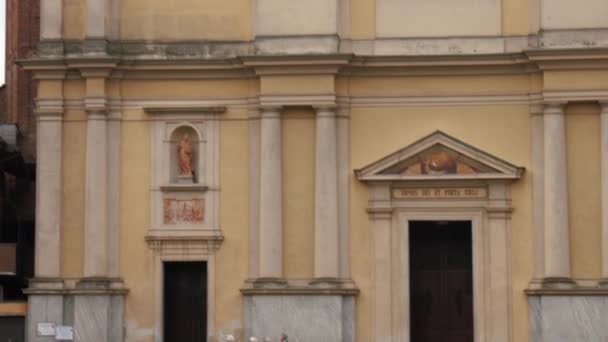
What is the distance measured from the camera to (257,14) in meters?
32.0

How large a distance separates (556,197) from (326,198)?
4.86 metres

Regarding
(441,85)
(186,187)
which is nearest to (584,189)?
(441,85)

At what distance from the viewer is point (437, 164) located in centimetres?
3147

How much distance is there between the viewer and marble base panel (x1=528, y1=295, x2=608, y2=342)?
3039 cm

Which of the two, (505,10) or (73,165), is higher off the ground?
(505,10)

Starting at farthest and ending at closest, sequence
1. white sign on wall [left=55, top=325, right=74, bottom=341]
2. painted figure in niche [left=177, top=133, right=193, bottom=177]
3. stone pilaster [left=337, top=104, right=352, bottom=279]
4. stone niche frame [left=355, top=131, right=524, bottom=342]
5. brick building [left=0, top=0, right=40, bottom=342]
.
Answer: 1. brick building [left=0, top=0, right=40, bottom=342]
2. painted figure in niche [left=177, top=133, right=193, bottom=177]
3. stone pilaster [left=337, top=104, right=352, bottom=279]
4. white sign on wall [left=55, top=325, right=74, bottom=341]
5. stone niche frame [left=355, top=131, right=524, bottom=342]

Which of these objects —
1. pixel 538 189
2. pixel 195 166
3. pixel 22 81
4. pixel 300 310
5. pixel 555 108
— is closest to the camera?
pixel 555 108

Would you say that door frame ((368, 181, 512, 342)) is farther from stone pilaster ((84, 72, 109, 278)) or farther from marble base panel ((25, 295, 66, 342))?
marble base panel ((25, 295, 66, 342))

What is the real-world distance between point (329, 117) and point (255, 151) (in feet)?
5.98

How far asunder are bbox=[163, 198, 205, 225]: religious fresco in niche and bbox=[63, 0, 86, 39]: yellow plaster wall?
4307 mm

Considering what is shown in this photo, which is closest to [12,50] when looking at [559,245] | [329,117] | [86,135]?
[86,135]

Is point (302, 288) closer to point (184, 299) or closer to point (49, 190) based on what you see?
point (184, 299)

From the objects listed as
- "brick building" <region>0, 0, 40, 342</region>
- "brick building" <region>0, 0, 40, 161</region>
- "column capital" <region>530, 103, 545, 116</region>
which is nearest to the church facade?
"column capital" <region>530, 103, 545, 116</region>

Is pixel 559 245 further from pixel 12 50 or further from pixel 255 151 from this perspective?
pixel 12 50
